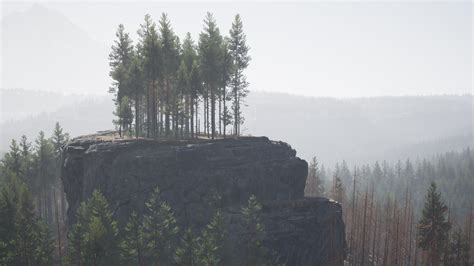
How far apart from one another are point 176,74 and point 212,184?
1942cm

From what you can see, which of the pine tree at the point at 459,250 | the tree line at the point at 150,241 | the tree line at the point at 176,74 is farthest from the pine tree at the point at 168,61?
the pine tree at the point at 459,250

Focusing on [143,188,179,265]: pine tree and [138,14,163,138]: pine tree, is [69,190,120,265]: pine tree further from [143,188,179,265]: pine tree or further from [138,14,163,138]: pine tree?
[138,14,163,138]: pine tree

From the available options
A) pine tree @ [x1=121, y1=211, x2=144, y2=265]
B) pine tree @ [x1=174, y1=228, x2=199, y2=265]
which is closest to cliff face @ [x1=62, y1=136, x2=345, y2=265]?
pine tree @ [x1=121, y1=211, x2=144, y2=265]

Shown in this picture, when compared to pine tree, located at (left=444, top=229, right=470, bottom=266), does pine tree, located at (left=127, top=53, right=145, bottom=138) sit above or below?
above

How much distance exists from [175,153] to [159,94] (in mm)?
16642

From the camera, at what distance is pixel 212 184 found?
48906 millimetres

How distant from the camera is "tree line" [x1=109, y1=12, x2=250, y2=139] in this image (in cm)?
5644

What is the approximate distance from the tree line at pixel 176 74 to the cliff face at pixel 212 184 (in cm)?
670

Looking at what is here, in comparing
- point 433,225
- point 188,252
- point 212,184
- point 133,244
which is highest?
point 212,184

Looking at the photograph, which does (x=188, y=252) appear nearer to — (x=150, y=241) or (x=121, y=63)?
(x=150, y=241)

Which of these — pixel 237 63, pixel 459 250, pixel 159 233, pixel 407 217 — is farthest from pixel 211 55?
pixel 407 217

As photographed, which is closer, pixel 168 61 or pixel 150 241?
pixel 150 241

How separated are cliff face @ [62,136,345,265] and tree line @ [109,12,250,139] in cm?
670

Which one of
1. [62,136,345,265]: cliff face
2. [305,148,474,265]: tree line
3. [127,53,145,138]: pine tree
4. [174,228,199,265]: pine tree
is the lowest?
[305,148,474,265]: tree line
